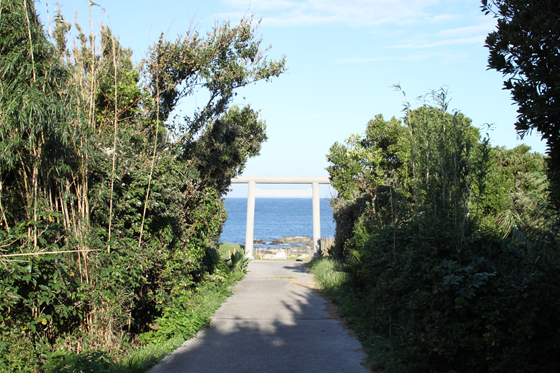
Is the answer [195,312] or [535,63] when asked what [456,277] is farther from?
[195,312]

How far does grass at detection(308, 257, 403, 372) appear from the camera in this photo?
4696 millimetres

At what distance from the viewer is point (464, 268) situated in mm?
4008

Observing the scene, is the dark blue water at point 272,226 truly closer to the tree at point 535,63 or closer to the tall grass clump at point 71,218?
the tall grass clump at point 71,218

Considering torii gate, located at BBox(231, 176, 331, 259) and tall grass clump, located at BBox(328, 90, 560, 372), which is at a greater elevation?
torii gate, located at BBox(231, 176, 331, 259)

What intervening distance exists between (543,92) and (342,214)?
9643 mm

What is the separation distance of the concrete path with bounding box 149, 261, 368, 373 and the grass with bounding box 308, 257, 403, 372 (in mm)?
166

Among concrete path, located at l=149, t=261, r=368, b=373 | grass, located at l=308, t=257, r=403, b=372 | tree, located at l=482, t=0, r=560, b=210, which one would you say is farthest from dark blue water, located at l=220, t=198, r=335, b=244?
tree, located at l=482, t=0, r=560, b=210

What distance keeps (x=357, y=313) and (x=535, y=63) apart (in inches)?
189

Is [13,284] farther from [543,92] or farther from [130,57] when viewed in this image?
[130,57]

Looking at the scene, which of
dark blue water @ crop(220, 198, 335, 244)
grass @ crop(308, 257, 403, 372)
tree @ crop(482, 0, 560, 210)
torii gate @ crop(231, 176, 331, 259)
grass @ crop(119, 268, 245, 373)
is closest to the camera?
tree @ crop(482, 0, 560, 210)

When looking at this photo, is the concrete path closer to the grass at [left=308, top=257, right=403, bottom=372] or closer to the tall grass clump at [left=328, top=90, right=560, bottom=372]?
the grass at [left=308, top=257, right=403, bottom=372]

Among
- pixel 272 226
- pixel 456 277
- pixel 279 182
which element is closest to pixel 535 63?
pixel 456 277

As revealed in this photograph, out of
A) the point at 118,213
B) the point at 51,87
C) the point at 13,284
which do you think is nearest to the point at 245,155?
the point at 118,213

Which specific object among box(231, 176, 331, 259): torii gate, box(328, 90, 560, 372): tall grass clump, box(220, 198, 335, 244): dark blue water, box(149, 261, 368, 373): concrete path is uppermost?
box(231, 176, 331, 259): torii gate
